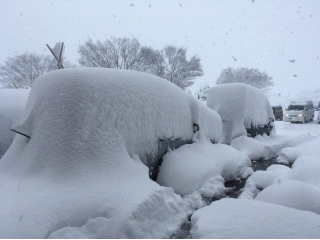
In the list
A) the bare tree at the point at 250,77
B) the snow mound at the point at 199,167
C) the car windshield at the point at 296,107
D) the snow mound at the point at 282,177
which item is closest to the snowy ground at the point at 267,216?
the snow mound at the point at 282,177

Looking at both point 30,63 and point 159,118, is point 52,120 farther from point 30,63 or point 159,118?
point 30,63

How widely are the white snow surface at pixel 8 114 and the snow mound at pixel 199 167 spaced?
319cm

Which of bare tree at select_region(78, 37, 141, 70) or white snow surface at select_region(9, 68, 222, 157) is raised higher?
bare tree at select_region(78, 37, 141, 70)

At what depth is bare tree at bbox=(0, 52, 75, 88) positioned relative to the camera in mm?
22938

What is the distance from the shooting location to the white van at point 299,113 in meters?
18.4

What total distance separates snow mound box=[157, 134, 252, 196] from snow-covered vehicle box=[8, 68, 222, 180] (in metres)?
0.19

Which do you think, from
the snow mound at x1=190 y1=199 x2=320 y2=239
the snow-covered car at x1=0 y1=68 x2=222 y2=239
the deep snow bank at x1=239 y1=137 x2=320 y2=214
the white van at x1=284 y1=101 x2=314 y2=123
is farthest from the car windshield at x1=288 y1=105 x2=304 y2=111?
the snow-covered car at x1=0 y1=68 x2=222 y2=239

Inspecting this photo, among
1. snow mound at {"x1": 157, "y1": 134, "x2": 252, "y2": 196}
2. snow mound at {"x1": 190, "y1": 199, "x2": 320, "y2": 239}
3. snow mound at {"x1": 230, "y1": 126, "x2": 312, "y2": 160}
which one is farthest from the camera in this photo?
snow mound at {"x1": 230, "y1": 126, "x2": 312, "y2": 160}

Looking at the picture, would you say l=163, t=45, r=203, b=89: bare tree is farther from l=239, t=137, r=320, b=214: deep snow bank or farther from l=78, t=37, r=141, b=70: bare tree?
l=239, t=137, r=320, b=214: deep snow bank

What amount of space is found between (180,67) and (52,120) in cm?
2339

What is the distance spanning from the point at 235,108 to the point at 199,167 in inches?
133

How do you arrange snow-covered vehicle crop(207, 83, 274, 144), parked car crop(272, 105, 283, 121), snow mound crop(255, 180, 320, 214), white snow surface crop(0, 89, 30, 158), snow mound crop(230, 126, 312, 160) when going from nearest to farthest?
snow mound crop(255, 180, 320, 214)
white snow surface crop(0, 89, 30, 158)
snow mound crop(230, 126, 312, 160)
snow-covered vehicle crop(207, 83, 274, 144)
parked car crop(272, 105, 283, 121)

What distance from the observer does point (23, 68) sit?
23297 mm

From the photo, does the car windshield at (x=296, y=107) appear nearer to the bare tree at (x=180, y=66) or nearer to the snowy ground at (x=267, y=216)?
the bare tree at (x=180, y=66)
